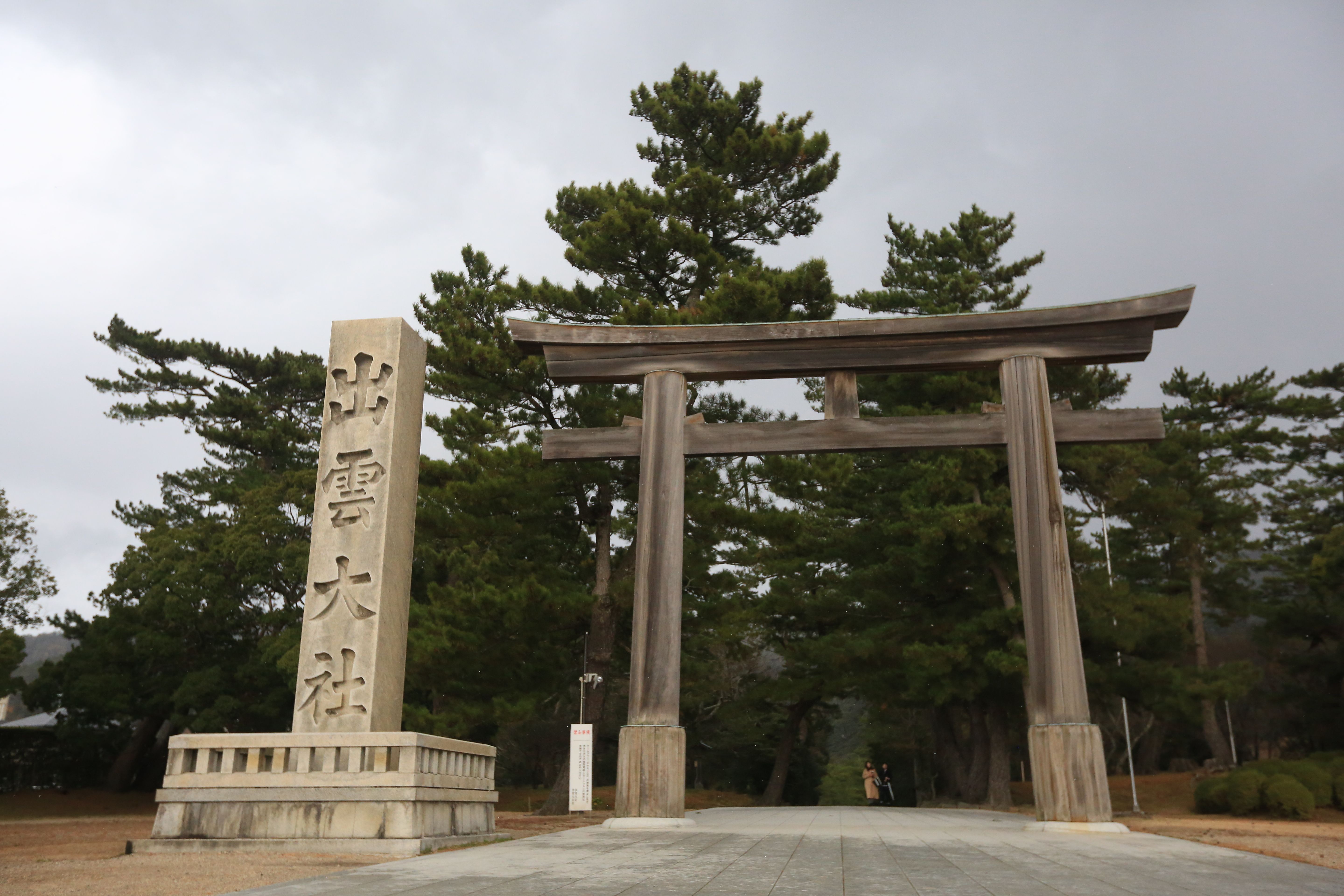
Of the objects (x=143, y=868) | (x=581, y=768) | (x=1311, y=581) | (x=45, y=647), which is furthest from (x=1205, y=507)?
(x=45, y=647)

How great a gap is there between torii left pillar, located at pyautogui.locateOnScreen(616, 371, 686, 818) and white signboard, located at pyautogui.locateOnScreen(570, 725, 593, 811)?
51.9 inches

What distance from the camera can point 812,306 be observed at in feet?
50.2

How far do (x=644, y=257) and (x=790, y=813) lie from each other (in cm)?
915

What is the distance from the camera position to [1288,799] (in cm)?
1588

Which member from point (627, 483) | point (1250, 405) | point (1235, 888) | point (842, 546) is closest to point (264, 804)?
point (1235, 888)

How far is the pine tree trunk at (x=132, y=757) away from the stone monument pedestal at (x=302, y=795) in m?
21.6

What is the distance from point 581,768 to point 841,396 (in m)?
5.25

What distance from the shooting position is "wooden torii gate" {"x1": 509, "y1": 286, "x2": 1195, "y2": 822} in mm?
8703

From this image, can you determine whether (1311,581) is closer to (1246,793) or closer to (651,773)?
(1246,793)

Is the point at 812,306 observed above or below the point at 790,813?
above

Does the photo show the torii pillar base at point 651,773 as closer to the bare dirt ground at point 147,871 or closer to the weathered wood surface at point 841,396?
the bare dirt ground at point 147,871

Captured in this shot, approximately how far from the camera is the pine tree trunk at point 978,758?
20891 mm

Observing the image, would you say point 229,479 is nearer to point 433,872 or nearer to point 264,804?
point 264,804

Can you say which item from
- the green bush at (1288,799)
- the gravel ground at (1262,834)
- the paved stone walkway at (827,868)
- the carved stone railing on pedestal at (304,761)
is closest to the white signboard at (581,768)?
the paved stone walkway at (827,868)
